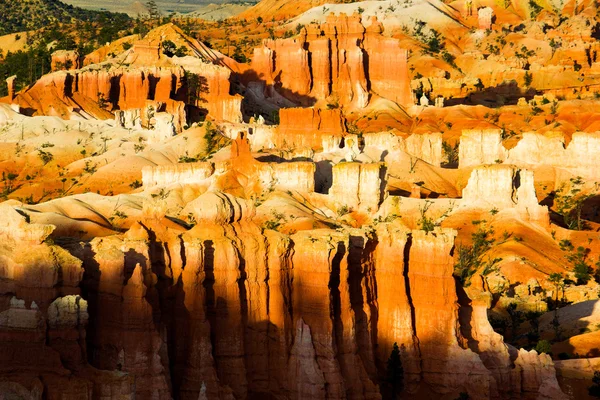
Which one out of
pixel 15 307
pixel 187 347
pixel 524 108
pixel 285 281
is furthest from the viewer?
pixel 524 108

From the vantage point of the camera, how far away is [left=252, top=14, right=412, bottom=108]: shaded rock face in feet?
589

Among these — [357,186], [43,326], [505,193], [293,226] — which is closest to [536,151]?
[505,193]

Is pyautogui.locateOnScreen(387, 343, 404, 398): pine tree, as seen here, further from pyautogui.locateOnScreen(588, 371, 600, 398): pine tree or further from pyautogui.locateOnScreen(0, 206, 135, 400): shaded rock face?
pyautogui.locateOnScreen(0, 206, 135, 400): shaded rock face

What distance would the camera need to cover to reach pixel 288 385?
59500mm

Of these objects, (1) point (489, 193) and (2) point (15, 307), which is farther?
(1) point (489, 193)

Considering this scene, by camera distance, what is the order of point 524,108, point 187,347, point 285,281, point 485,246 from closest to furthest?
1. point 187,347
2. point 285,281
3. point 485,246
4. point 524,108

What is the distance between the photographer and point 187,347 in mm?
57562

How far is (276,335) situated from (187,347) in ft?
14.3

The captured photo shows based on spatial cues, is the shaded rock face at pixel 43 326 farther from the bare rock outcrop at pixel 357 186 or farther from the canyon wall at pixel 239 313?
the bare rock outcrop at pixel 357 186

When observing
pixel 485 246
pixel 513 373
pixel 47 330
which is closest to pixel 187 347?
pixel 47 330

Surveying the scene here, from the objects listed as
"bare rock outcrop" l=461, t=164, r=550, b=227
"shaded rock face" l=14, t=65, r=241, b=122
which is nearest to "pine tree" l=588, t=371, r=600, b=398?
"bare rock outcrop" l=461, t=164, r=550, b=227

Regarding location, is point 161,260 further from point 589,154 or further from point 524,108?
point 524,108

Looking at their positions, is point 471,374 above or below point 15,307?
below

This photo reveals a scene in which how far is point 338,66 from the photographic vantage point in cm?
18075
